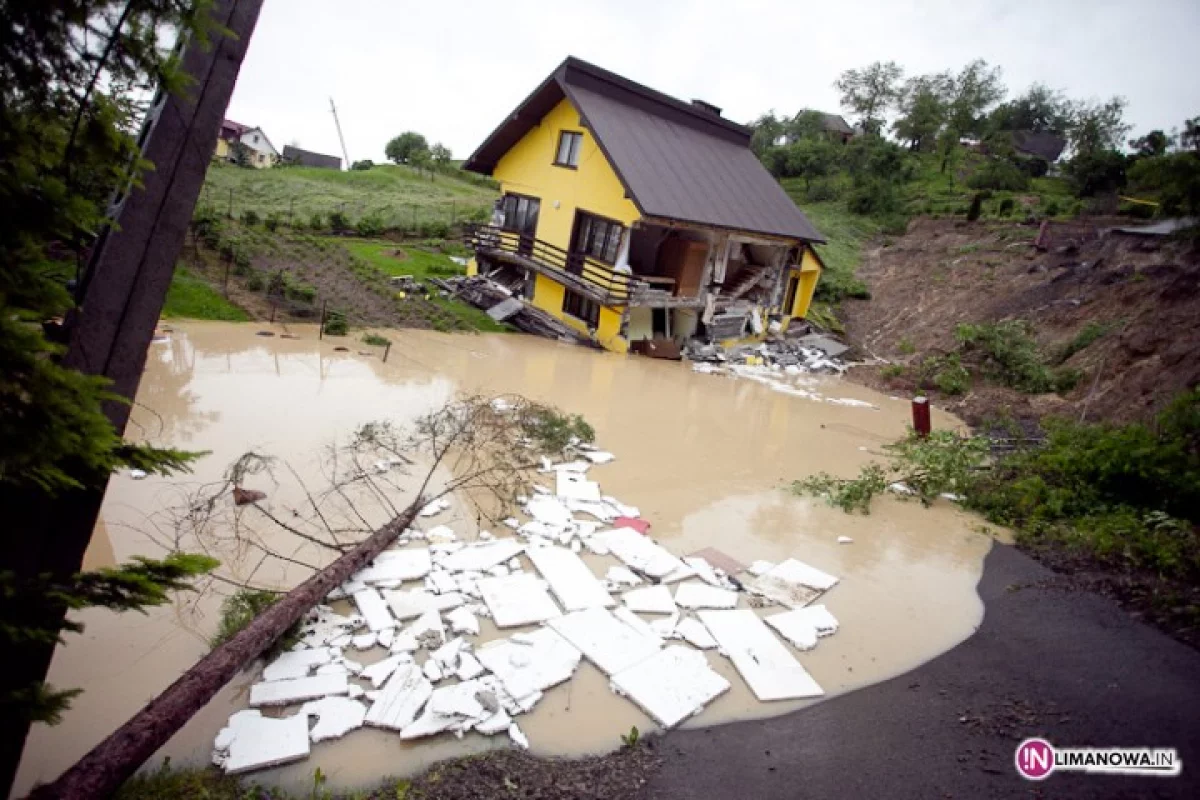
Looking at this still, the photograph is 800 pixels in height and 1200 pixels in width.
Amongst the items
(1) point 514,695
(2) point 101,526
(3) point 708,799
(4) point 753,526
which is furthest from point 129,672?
(4) point 753,526

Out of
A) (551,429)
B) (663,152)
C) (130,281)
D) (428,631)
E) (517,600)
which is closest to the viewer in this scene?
(130,281)

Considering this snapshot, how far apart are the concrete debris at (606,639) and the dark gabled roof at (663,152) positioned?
1365cm

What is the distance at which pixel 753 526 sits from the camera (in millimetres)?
8555

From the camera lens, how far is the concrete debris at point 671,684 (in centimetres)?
488

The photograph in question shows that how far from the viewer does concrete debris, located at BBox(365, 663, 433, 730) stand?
14.6ft

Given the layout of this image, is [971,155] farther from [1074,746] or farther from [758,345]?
[1074,746]

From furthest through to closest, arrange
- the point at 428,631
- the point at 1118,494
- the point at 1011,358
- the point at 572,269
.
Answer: the point at 572,269, the point at 1011,358, the point at 1118,494, the point at 428,631

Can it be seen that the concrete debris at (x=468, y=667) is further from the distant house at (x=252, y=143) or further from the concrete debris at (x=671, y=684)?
the distant house at (x=252, y=143)

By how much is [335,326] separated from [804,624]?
13165 millimetres

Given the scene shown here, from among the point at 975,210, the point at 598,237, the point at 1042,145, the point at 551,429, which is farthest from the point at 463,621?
the point at 1042,145

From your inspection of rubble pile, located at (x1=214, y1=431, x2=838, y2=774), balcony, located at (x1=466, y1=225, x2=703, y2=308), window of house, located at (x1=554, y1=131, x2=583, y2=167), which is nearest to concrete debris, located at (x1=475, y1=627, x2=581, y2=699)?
rubble pile, located at (x1=214, y1=431, x2=838, y2=774)

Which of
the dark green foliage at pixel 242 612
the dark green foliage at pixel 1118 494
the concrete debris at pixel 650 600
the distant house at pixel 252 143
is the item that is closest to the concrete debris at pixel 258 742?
the dark green foliage at pixel 242 612

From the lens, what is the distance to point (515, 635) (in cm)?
552

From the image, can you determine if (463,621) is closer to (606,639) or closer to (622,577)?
(606,639)
